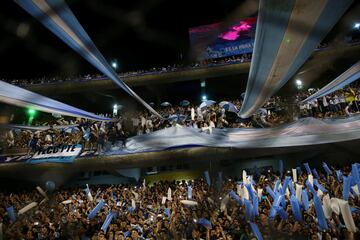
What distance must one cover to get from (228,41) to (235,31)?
0.94 meters

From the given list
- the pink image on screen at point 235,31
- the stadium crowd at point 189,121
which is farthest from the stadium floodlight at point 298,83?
the pink image on screen at point 235,31

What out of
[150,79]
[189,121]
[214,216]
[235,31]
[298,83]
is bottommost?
[214,216]

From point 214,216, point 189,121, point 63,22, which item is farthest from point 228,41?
point 63,22

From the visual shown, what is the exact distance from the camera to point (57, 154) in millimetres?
12250

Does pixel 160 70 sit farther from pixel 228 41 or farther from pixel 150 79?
pixel 228 41

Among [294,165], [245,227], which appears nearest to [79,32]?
[245,227]

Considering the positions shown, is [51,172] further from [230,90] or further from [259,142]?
[230,90]

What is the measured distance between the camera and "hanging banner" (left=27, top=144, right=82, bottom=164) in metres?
12.0

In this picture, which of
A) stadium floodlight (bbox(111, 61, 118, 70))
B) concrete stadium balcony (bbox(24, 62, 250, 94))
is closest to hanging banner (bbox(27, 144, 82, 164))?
concrete stadium balcony (bbox(24, 62, 250, 94))

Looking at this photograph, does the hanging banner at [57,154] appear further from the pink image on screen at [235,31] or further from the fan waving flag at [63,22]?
the pink image on screen at [235,31]

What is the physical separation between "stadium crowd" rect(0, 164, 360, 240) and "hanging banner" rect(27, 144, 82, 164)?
253 centimetres

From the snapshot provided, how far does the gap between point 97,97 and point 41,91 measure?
13.0 feet

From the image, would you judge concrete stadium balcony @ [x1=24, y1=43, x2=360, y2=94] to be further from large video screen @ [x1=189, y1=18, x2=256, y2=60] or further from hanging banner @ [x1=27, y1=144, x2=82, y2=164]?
hanging banner @ [x1=27, y1=144, x2=82, y2=164]

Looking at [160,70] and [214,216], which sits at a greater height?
[160,70]
